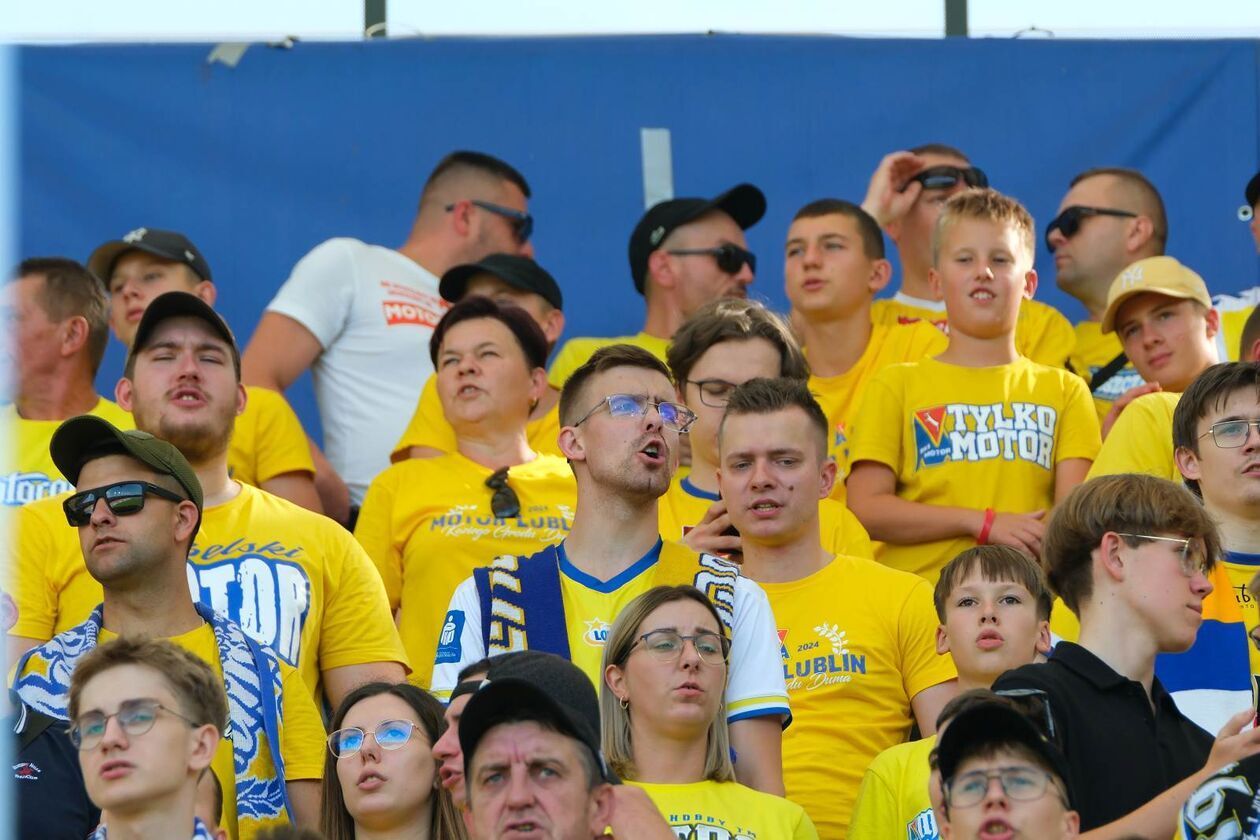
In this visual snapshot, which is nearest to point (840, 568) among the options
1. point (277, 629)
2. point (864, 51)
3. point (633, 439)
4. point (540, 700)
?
point (633, 439)

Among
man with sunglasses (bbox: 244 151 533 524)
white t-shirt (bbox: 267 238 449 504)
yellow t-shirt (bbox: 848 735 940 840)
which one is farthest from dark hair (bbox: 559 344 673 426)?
white t-shirt (bbox: 267 238 449 504)

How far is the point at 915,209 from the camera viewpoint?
8.36m

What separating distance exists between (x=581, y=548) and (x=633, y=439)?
32 centimetres

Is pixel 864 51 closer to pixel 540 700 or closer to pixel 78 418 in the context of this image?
pixel 78 418

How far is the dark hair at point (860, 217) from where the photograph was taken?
7734 millimetres

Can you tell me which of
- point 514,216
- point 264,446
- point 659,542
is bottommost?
point 659,542

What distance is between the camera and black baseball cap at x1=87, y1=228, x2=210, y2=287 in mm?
7766

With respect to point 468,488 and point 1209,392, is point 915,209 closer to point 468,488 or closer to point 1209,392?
point 468,488

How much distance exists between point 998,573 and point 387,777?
1.68 metres

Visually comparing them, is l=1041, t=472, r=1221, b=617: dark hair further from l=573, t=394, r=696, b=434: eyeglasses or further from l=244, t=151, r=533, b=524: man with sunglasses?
l=244, t=151, r=533, b=524: man with sunglasses

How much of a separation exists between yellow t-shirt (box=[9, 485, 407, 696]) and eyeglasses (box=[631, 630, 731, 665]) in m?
1.17

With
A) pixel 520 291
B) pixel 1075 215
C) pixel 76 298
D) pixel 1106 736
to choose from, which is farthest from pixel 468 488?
pixel 1075 215

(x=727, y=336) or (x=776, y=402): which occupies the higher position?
(x=727, y=336)

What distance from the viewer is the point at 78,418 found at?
5.45 metres
